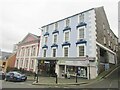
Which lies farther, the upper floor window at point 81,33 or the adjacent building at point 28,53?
the adjacent building at point 28,53

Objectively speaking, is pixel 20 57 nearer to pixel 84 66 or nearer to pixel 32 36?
pixel 32 36

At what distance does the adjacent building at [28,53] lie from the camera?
32266 millimetres

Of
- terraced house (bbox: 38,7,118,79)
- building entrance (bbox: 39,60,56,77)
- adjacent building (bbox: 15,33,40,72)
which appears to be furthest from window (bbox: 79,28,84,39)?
adjacent building (bbox: 15,33,40,72)

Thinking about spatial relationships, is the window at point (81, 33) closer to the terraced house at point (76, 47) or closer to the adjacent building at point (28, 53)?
the terraced house at point (76, 47)

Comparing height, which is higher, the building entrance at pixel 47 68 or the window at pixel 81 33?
the window at pixel 81 33

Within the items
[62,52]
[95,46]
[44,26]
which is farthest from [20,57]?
[95,46]

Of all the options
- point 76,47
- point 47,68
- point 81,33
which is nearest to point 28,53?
point 47,68

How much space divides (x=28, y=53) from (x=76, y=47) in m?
16.1

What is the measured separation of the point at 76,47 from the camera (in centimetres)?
2278

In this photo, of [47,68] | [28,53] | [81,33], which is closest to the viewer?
[81,33]

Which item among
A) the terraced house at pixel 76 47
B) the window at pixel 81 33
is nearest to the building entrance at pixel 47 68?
the terraced house at pixel 76 47

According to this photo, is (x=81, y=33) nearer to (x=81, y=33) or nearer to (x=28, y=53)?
(x=81, y=33)

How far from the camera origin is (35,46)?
32906 millimetres

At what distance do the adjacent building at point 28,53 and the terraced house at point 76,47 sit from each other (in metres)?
2.73
